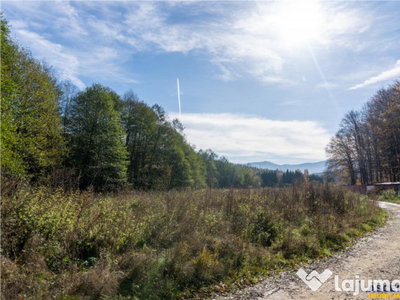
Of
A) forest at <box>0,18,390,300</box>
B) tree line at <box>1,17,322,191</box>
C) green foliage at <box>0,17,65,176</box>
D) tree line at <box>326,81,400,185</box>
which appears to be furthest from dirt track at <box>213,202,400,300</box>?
tree line at <box>326,81,400,185</box>

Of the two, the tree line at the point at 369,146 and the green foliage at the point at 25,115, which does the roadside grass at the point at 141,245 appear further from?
the tree line at the point at 369,146

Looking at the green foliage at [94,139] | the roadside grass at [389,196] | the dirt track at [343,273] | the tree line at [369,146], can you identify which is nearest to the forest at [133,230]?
the dirt track at [343,273]

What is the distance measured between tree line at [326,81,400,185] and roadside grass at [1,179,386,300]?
1294 inches

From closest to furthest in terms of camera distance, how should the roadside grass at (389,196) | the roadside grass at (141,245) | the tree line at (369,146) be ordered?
the roadside grass at (141,245) → the roadside grass at (389,196) → the tree line at (369,146)

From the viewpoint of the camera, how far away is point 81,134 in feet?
79.6

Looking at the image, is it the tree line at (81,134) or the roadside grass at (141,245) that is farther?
the tree line at (81,134)

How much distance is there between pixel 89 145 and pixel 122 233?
64.1ft

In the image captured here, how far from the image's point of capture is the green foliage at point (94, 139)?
23.6 meters

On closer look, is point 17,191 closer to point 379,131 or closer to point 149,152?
point 149,152

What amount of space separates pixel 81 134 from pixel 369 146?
4519 centimetres

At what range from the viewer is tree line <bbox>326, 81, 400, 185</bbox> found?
35562 millimetres

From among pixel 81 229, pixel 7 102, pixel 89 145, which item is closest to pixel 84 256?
pixel 81 229

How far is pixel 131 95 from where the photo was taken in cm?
3297

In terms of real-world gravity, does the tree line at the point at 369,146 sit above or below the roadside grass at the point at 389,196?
above
